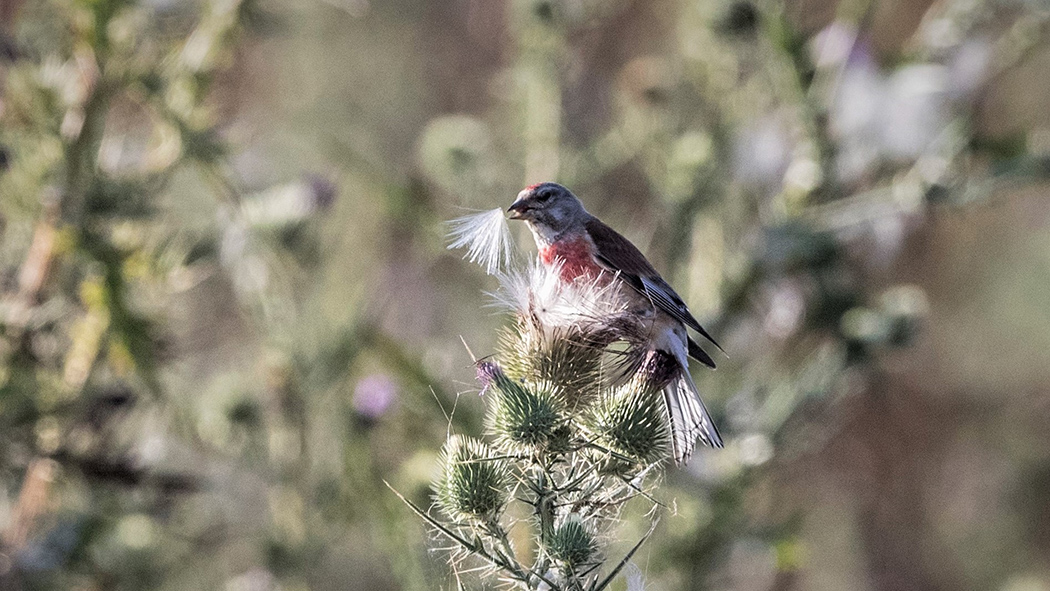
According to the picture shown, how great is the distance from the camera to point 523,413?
70.0 inches

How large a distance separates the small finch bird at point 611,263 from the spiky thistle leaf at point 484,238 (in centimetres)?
18

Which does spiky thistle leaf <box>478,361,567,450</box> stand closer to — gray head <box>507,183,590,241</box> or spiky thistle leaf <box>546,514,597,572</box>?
spiky thistle leaf <box>546,514,597,572</box>

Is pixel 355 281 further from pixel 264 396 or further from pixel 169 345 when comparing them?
pixel 169 345

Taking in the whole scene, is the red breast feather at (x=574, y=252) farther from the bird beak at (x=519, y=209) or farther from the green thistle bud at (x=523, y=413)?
the green thistle bud at (x=523, y=413)

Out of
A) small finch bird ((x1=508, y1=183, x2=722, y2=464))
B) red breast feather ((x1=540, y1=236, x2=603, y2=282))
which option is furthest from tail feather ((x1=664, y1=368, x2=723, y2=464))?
red breast feather ((x1=540, y1=236, x2=603, y2=282))

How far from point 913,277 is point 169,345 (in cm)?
500

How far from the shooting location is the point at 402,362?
3.07 metres

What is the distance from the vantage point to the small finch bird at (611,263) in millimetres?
2357

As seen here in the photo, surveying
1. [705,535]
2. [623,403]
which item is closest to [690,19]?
[705,535]

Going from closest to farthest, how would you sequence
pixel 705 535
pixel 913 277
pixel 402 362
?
pixel 402 362 < pixel 705 535 < pixel 913 277

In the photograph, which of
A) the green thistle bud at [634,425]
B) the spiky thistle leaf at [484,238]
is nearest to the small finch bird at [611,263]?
the spiky thistle leaf at [484,238]

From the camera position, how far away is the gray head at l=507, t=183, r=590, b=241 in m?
2.75

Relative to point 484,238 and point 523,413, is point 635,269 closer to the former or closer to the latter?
point 484,238

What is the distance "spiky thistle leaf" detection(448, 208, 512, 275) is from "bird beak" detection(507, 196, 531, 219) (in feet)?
1.43
